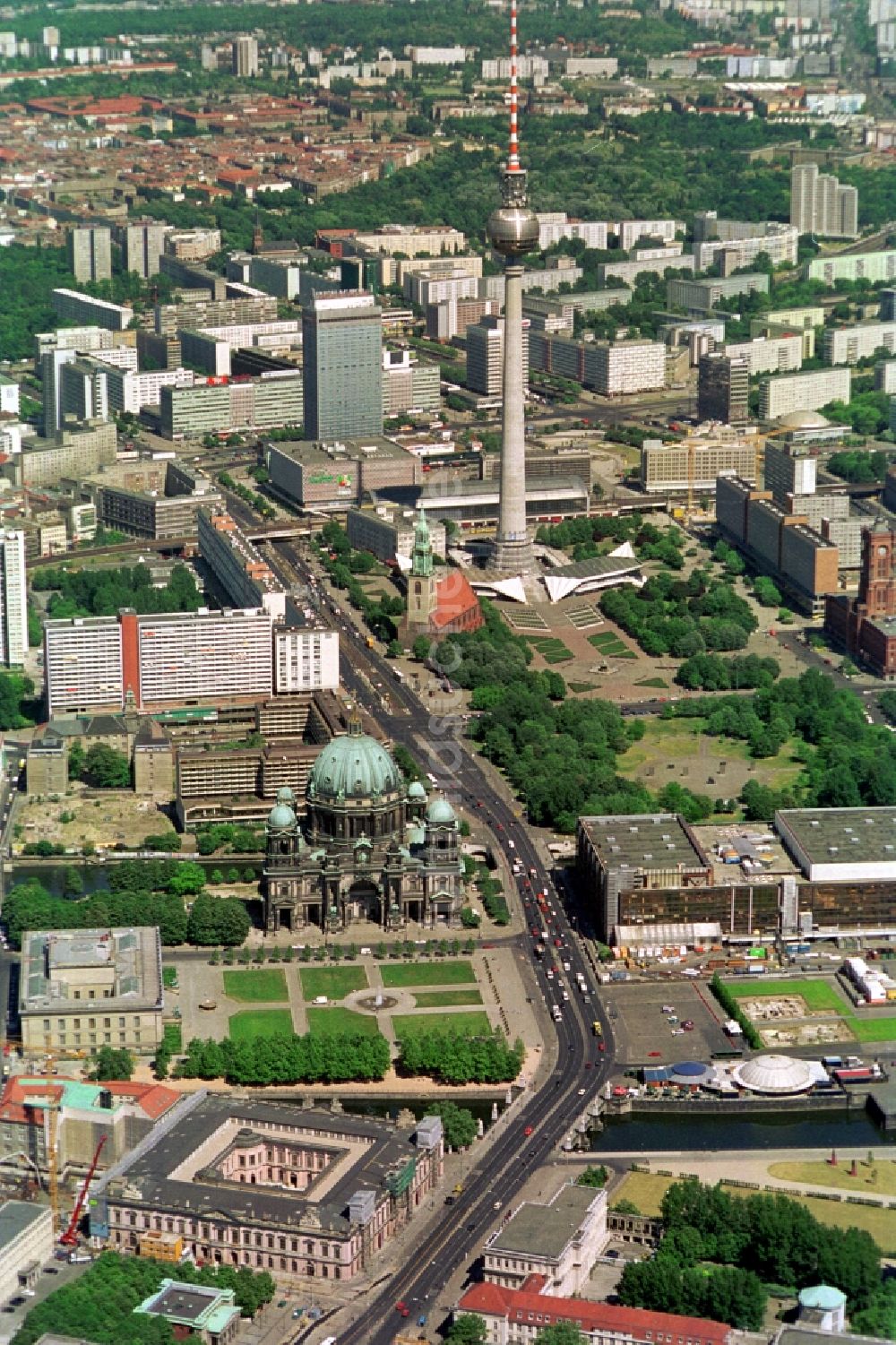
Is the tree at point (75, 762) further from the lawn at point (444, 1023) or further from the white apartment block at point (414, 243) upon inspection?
the white apartment block at point (414, 243)

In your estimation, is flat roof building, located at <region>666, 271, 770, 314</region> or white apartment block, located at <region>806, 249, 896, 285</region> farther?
white apartment block, located at <region>806, 249, 896, 285</region>

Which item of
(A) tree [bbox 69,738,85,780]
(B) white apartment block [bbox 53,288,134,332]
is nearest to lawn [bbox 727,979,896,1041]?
(A) tree [bbox 69,738,85,780]

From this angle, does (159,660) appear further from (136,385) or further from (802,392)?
(802,392)

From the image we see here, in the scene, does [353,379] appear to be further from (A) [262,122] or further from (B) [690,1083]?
(A) [262,122]

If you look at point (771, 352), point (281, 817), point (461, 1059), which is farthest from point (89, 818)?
point (771, 352)

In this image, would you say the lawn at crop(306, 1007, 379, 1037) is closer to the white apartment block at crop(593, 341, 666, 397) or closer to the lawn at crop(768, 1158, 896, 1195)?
the lawn at crop(768, 1158, 896, 1195)

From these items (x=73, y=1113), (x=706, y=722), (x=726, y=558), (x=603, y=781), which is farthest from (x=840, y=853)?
(x=726, y=558)
